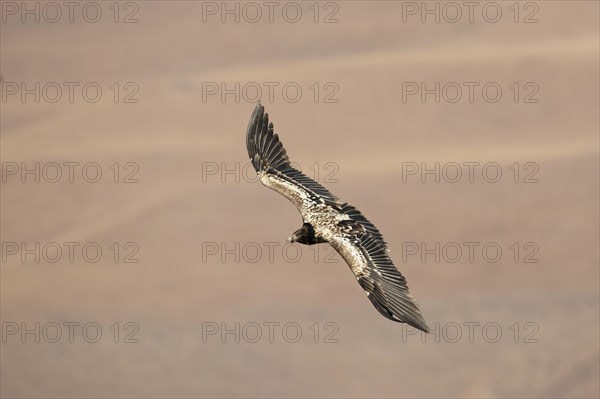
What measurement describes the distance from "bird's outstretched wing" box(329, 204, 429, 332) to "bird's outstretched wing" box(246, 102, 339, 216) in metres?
1.99

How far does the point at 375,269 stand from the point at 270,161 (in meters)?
5.61

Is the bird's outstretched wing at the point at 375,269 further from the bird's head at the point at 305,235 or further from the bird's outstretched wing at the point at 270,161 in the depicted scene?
the bird's outstretched wing at the point at 270,161

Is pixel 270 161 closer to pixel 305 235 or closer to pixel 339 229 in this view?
pixel 305 235

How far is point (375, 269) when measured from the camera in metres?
31.7

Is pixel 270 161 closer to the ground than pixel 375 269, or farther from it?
farther from it


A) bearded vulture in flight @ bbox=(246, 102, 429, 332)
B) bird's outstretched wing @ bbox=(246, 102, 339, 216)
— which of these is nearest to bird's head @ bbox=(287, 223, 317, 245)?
bearded vulture in flight @ bbox=(246, 102, 429, 332)

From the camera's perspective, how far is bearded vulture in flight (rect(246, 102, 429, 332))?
30.6m

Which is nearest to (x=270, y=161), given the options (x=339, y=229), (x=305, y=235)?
(x=305, y=235)

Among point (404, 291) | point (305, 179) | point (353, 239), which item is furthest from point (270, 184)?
point (404, 291)

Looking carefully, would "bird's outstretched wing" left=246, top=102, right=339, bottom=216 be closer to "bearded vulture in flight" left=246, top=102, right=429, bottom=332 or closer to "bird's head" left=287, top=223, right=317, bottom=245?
"bearded vulture in flight" left=246, top=102, right=429, bottom=332

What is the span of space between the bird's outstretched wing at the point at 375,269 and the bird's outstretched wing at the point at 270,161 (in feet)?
6.52

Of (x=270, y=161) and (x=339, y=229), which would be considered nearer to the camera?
(x=339, y=229)

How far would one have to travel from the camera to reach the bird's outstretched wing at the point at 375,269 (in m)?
30.2

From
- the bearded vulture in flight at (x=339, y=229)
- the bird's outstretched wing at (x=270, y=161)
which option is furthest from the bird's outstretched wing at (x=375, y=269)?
the bird's outstretched wing at (x=270, y=161)
